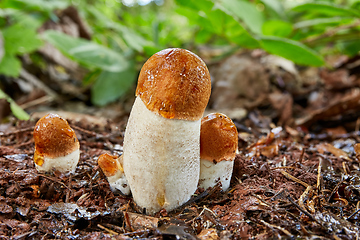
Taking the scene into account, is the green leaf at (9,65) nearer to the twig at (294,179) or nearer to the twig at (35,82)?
the twig at (35,82)

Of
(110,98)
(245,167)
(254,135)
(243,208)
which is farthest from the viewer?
(110,98)

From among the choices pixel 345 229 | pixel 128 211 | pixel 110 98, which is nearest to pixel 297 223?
pixel 345 229

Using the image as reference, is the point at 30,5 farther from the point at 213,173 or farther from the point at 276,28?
the point at 213,173

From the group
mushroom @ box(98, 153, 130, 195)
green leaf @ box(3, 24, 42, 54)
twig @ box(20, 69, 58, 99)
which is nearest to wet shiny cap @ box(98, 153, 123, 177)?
mushroom @ box(98, 153, 130, 195)

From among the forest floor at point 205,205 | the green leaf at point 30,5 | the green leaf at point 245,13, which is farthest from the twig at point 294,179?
the green leaf at point 30,5

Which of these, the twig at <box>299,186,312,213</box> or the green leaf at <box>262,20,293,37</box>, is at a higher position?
the green leaf at <box>262,20,293,37</box>

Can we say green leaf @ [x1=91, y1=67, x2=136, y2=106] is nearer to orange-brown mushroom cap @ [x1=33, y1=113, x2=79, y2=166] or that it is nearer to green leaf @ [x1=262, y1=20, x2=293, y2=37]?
green leaf @ [x1=262, y1=20, x2=293, y2=37]

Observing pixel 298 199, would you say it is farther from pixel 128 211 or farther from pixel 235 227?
pixel 128 211
